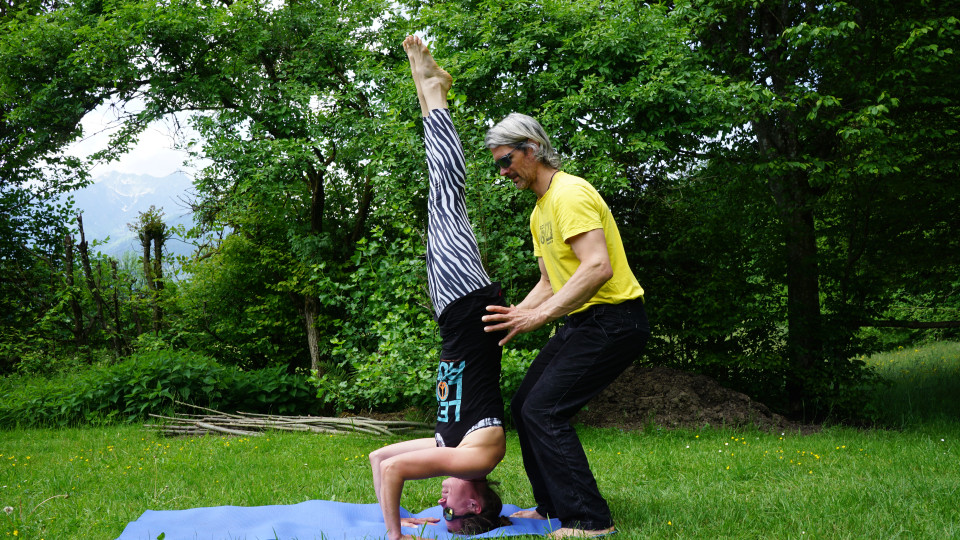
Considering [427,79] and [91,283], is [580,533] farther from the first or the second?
[91,283]

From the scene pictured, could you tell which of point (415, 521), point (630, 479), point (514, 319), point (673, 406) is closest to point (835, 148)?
point (673, 406)

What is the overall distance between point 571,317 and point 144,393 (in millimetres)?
6769

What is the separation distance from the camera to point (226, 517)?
3.68 meters

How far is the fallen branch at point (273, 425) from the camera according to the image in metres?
6.98

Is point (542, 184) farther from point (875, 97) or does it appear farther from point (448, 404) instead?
point (875, 97)

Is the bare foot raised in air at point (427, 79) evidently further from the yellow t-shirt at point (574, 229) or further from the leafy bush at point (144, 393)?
the leafy bush at point (144, 393)

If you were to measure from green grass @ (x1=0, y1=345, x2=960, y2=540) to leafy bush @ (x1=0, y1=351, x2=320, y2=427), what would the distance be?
75cm

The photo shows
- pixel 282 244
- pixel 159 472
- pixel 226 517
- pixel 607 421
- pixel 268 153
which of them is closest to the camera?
pixel 226 517

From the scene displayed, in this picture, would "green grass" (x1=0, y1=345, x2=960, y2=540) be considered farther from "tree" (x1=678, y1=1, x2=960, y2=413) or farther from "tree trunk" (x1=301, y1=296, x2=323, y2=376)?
"tree trunk" (x1=301, y1=296, x2=323, y2=376)

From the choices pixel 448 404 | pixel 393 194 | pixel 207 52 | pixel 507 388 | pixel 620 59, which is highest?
pixel 207 52

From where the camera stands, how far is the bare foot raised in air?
328 cm

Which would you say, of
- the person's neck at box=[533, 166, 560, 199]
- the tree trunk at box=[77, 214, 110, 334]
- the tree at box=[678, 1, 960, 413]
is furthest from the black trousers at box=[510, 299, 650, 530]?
the tree trunk at box=[77, 214, 110, 334]

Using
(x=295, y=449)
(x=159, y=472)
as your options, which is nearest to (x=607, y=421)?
(x=295, y=449)

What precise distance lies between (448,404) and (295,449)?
3424 mm
